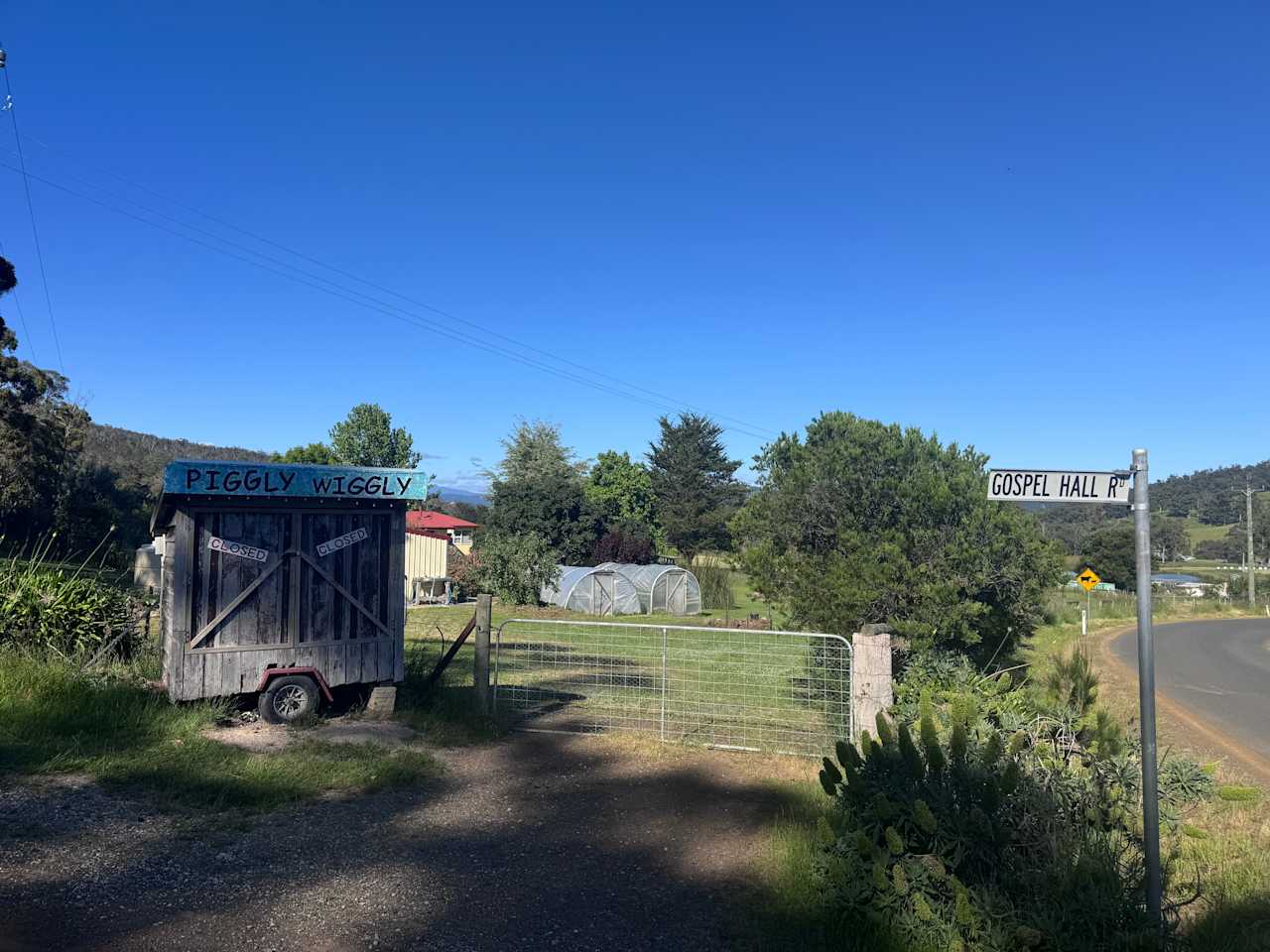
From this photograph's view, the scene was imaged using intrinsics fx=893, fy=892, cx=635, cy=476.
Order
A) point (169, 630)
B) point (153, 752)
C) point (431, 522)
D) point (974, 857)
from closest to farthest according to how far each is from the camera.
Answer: point (974, 857) → point (153, 752) → point (169, 630) → point (431, 522)

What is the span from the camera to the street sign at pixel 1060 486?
4.54m

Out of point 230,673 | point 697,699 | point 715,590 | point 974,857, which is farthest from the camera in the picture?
point 715,590

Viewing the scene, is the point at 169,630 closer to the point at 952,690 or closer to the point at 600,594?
the point at 952,690

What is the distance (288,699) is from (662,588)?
22.9 meters

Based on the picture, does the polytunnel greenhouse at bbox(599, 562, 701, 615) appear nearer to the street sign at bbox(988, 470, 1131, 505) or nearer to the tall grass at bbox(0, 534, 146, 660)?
the tall grass at bbox(0, 534, 146, 660)

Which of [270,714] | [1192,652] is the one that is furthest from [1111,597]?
[270,714]

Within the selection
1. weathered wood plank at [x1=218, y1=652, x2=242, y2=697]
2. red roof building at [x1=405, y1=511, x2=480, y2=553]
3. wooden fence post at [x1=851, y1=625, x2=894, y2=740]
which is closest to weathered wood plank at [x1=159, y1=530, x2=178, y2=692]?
weathered wood plank at [x1=218, y1=652, x2=242, y2=697]

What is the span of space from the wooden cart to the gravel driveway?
7.32ft

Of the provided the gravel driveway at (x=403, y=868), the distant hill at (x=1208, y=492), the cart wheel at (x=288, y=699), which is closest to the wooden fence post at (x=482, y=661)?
the cart wheel at (x=288, y=699)

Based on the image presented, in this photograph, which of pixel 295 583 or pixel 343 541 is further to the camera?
pixel 343 541

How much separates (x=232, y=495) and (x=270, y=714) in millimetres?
2261

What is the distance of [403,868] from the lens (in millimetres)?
5598

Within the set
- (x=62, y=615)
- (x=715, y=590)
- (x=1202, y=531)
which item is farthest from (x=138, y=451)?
(x=1202, y=531)

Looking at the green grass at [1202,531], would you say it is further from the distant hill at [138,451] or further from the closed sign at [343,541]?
the closed sign at [343,541]
